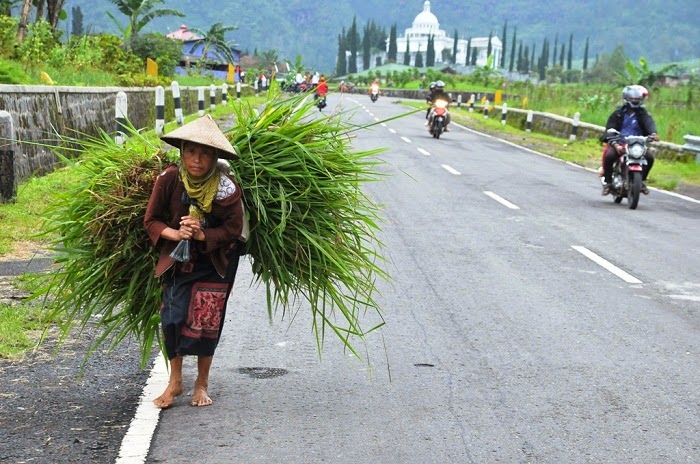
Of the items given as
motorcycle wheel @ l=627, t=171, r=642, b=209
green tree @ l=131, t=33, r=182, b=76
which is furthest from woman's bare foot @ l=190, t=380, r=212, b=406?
green tree @ l=131, t=33, r=182, b=76

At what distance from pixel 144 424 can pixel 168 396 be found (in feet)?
0.99

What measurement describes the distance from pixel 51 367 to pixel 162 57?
30.0 metres

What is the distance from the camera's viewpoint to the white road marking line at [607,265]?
29.1 feet

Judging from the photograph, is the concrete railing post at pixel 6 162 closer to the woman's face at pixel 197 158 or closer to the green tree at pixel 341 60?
the woman's face at pixel 197 158

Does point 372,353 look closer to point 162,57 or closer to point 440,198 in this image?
point 440,198

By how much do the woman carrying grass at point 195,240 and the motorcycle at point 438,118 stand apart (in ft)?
79.0

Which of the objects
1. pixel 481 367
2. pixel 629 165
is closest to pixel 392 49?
pixel 629 165

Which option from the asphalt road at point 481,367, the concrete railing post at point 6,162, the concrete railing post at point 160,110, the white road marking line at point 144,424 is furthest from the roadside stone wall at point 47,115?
the white road marking line at point 144,424

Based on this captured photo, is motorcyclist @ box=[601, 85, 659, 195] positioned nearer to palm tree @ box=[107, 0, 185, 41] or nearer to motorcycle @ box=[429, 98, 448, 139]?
motorcycle @ box=[429, 98, 448, 139]

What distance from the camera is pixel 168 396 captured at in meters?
4.86

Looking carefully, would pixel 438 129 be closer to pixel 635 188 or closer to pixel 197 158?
pixel 635 188

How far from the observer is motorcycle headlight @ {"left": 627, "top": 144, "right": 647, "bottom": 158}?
14188 mm

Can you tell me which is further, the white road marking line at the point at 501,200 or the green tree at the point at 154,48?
the green tree at the point at 154,48

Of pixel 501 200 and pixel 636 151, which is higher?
pixel 636 151
